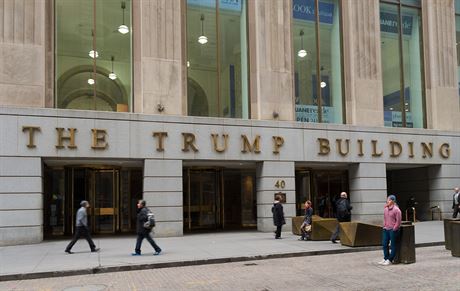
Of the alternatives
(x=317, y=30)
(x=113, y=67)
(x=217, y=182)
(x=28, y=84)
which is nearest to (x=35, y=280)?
(x=28, y=84)

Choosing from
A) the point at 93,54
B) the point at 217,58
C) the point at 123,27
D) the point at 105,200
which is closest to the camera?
the point at 93,54

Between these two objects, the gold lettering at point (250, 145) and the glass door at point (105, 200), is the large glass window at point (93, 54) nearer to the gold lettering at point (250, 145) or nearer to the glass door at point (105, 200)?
the glass door at point (105, 200)

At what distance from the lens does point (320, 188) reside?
A: 27.7m

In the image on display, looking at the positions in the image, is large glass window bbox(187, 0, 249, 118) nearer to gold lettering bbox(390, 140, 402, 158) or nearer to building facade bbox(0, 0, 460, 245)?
building facade bbox(0, 0, 460, 245)

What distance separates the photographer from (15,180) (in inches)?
714

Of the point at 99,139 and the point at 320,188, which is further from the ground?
the point at 99,139

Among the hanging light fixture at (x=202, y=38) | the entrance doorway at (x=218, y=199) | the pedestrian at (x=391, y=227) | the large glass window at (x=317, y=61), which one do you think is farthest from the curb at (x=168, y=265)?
the hanging light fixture at (x=202, y=38)

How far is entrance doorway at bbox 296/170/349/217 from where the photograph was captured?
27.0 meters

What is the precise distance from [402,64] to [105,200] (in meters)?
16.5

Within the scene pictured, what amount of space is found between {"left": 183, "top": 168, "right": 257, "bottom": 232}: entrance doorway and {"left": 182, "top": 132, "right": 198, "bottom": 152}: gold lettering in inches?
171

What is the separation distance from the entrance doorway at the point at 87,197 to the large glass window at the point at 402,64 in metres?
13.7

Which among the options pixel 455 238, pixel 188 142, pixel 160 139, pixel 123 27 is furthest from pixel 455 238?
pixel 123 27

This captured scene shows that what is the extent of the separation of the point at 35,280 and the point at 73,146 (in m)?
8.11

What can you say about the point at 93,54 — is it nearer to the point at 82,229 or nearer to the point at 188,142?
the point at 188,142
